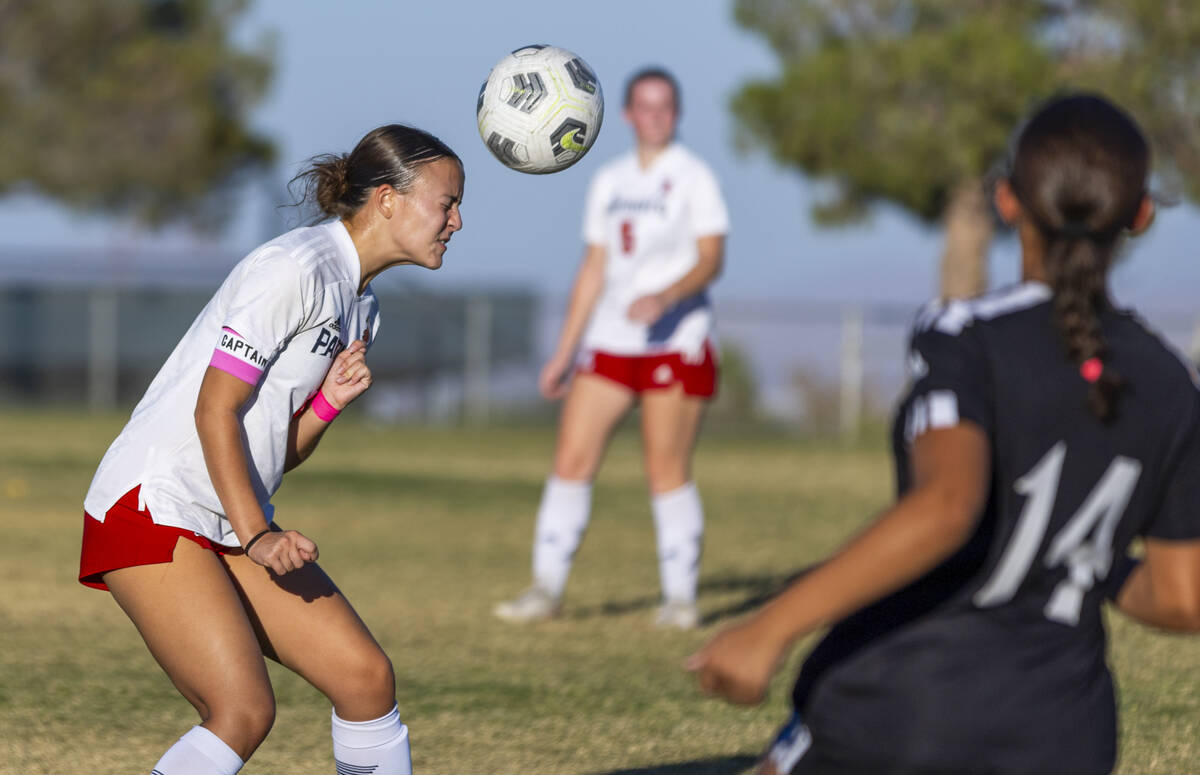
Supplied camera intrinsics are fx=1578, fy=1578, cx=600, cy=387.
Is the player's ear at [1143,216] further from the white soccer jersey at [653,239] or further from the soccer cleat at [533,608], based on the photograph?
the soccer cleat at [533,608]

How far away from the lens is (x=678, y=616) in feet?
23.5

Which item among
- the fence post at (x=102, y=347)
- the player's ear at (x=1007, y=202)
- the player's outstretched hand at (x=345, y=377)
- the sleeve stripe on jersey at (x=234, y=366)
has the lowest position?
the fence post at (x=102, y=347)

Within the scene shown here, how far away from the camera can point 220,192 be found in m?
31.9

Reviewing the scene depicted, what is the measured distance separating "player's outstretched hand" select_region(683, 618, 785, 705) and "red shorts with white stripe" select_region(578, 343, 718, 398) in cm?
483

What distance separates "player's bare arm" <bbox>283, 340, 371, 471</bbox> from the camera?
3580mm

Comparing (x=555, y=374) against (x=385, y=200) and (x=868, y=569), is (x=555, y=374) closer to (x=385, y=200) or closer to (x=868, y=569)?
(x=385, y=200)

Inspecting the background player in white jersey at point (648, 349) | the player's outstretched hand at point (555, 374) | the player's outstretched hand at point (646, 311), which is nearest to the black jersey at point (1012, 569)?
the player's outstretched hand at point (646, 311)

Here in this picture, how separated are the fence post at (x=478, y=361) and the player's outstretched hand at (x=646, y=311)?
16863 mm

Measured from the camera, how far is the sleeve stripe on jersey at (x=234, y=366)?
324 centimetres

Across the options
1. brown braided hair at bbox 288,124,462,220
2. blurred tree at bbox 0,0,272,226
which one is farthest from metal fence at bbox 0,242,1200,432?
brown braided hair at bbox 288,124,462,220


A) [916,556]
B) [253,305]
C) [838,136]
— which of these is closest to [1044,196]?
[916,556]

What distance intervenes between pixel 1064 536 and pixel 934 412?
302 millimetres

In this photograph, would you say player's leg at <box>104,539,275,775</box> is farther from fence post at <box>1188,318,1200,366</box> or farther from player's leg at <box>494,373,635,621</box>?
fence post at <box>1188,318,1200,366</box>

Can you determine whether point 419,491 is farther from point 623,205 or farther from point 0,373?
point 0,373
